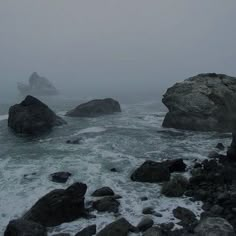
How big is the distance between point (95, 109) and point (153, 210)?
3931 centimetres

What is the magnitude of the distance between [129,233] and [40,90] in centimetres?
12647

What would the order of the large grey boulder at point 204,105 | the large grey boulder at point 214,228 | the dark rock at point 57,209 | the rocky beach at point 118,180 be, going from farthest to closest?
1. the large grey boulder at point 204,105
2. the dark rock at point 57,209
3. the rocky beach at point 118,180
4. the large grey boulder at point 214,228

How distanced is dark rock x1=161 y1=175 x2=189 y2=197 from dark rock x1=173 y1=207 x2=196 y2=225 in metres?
2.17

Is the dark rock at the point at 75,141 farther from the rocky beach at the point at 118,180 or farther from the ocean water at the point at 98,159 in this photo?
the ocean water at the point at 98,159

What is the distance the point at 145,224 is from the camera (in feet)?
51.6

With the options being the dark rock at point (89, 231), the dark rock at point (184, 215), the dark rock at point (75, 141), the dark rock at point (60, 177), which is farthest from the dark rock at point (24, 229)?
the dark rock at point (75, 141)

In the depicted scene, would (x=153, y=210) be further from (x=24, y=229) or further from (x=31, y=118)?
(x=31, y=118)

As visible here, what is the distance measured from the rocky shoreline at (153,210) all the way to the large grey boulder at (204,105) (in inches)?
627

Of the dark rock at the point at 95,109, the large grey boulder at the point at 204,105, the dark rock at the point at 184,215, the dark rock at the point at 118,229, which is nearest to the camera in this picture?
the dark rock at the point at 118,229

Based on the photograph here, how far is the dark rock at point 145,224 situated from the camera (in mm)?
15555

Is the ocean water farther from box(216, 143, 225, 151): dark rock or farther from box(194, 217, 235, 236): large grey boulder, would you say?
box(194, 217, 235, 236): large grey boulder

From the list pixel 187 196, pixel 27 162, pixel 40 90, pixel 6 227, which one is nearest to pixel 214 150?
pixel 187 196

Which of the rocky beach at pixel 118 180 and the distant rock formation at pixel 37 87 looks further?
the distant rock formation at pixel 37 87

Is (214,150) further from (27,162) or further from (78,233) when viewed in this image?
(78,233)
